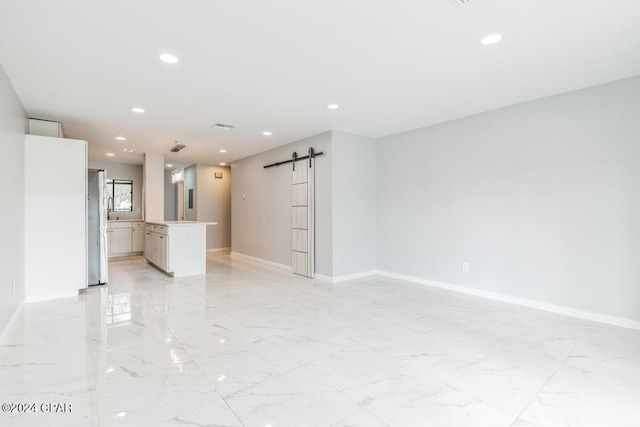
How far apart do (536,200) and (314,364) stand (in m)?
3.37

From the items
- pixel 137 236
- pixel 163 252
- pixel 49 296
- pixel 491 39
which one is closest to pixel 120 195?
pixel 137 236

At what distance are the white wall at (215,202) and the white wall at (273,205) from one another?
3.68 ft

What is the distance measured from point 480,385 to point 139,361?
255 cm

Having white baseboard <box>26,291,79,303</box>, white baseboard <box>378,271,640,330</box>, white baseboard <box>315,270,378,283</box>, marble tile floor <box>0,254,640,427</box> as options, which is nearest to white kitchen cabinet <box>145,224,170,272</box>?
white baseboard <box>26,291,79,303</box>

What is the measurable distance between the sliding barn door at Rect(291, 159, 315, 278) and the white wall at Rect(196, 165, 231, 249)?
3.90 m

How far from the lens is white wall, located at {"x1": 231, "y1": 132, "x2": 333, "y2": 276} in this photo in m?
5.52

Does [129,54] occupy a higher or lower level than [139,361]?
higher

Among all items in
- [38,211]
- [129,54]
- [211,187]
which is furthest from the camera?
[211,187]

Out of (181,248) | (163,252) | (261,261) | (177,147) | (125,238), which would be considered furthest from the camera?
(125,238)

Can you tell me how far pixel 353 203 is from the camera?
5695 millimetres

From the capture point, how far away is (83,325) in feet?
11.0

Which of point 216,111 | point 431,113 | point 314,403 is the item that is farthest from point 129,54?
point 431,113

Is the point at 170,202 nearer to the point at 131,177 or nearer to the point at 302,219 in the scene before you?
the point at 131,177

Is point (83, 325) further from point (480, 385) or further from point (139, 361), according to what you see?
point (480, 385)
